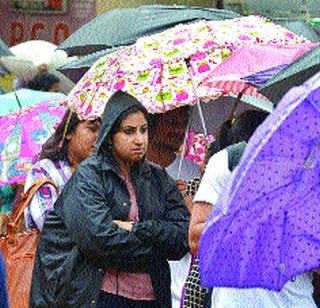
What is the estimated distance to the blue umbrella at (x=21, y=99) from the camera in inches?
369

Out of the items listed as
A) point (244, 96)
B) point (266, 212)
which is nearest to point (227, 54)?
point (244, 96)

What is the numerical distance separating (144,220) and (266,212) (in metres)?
2.04

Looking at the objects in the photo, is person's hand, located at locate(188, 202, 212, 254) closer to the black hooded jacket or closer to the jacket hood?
the black hooded jacket

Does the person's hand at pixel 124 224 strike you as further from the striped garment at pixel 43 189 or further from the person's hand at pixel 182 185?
the person's hand at pixel 182 185

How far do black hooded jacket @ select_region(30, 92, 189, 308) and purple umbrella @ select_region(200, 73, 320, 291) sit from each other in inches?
68.5

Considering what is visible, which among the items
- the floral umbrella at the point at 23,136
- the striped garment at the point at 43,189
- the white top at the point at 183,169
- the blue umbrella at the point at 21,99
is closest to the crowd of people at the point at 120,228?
the striped garment at the point at 43,189

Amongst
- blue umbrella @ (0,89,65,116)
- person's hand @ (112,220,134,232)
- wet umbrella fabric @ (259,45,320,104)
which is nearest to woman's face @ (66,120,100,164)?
person's hand @ (112,220,134,232)

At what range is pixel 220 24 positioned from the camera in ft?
23.6

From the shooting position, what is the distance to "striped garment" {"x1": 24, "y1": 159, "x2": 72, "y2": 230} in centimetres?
671

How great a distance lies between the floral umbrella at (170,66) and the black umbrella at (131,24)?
0.78m

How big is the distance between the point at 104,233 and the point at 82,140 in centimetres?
124

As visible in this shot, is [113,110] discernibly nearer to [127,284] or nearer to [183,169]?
[127,284]

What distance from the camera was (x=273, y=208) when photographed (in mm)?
4094

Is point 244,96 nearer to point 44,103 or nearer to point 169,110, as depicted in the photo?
point 169,110
